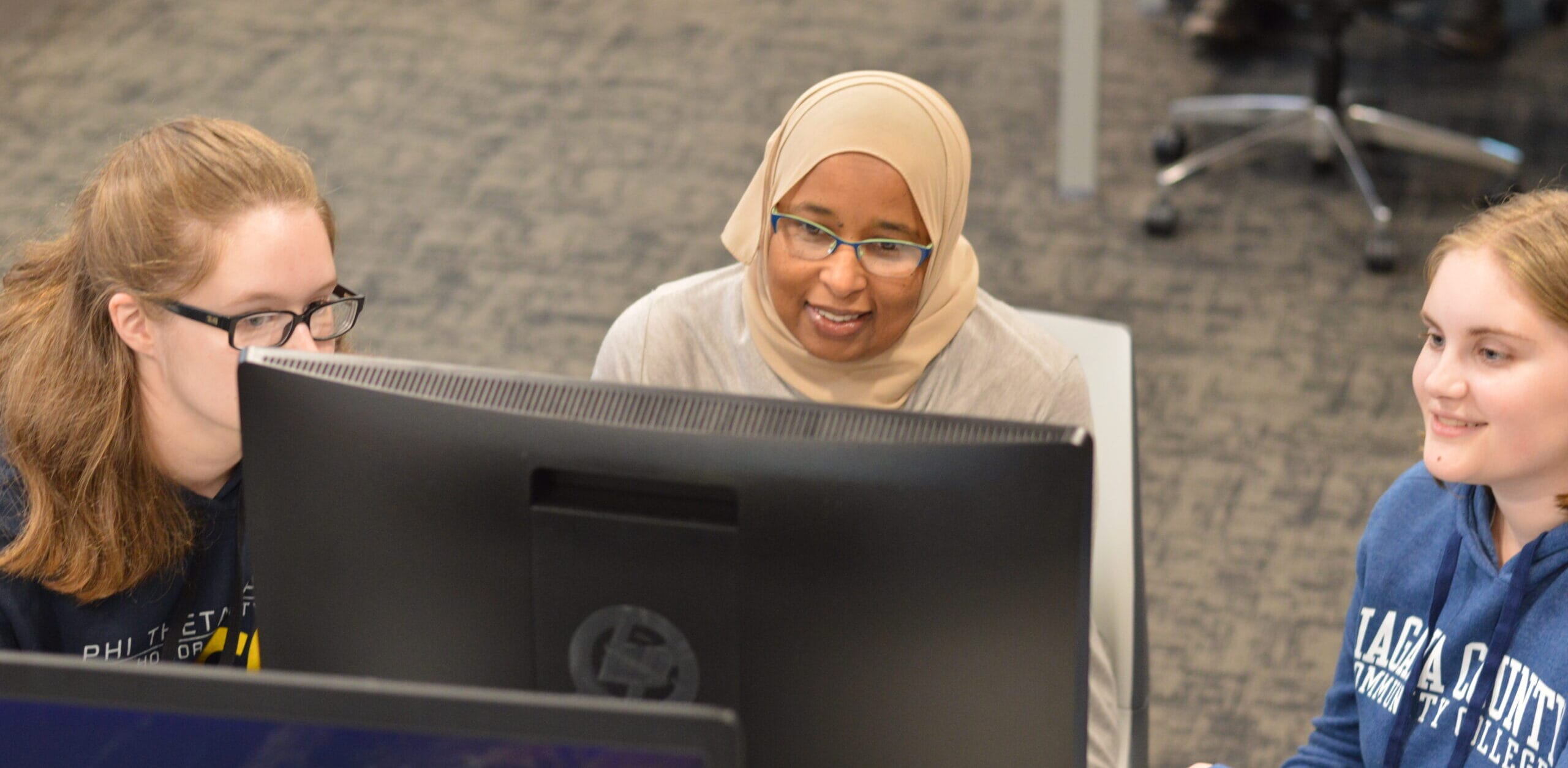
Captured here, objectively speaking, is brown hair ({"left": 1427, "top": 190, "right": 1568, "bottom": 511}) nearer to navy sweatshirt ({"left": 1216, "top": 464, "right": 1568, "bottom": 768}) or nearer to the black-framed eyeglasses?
navy sweatshirt ({"left": 1216, "top": 464, "right": 1568, "bottom": 768})

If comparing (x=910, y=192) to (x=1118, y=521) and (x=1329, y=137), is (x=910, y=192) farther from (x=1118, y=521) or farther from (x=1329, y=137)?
(x=1329, y=137)

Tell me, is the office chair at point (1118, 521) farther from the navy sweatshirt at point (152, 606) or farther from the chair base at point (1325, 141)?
the chair base at point (1325, 141)

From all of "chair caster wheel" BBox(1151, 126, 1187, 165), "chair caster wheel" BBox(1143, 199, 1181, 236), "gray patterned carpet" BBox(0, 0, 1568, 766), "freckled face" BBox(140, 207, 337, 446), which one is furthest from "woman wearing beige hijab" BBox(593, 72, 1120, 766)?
"chair caster wheel" BBox(1151, 126, 1187, 165)

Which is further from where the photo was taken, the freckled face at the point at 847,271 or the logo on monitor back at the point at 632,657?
the freckled face at the point at 847,271

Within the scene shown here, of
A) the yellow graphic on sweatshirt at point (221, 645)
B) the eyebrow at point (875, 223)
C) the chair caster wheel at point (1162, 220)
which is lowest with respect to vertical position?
the yellow graphic on sweatshirt at point (221, 645)

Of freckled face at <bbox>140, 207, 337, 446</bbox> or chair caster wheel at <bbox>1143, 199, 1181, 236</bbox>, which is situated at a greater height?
freckled face at <bbox>140, 207, 337, 446</bbox>

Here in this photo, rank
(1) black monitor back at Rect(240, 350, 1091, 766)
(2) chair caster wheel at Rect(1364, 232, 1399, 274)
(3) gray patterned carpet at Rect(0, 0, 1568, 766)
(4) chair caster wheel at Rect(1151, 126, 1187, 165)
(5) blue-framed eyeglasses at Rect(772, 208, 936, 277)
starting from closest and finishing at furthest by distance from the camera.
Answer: (1) black monitor back at Rect(240, 350, 1091, 766)
(5) blue-framed eyeglasses at Rect(772, 208, 936, 277)
(3) gray patterned carpet at Rect(0, 0, 1568, 766)
(2) chair caster wheel at Rect(1364, 232, 1399, 274)
(4) chair caster wheel at Rect(1151, 126, 1187, 165)

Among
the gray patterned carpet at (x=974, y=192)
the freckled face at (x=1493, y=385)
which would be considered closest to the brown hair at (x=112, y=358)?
the freckled face at (x=1493, y=385)

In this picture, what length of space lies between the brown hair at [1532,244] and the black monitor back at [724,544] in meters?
0.59

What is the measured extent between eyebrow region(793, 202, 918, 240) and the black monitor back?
590 millimetres

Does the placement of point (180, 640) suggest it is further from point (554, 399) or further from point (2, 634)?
point (554, 399)

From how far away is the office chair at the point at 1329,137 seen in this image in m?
3.51

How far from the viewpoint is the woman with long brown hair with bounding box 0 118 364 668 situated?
1378 mm

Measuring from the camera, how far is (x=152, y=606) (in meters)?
1.42
